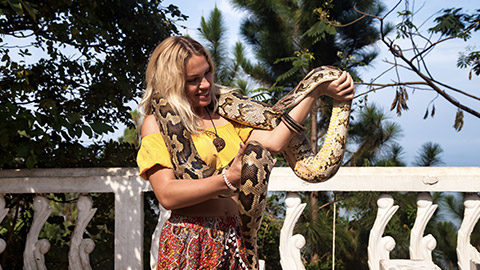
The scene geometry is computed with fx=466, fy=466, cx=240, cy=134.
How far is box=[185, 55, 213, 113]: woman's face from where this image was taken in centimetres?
241

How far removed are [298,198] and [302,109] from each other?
6.54 ft

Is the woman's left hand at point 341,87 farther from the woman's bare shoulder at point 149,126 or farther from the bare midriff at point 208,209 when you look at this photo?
the woman's bare shoulder at point 149,126

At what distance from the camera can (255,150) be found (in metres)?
2.08

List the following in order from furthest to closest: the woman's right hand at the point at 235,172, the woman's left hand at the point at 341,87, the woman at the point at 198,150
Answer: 1. the woman's left hand at the point at 341,87
2. the woman at the point at 198,150
3. the woman's right hand at the point at 235,172

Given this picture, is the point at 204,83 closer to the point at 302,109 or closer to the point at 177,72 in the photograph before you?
the point at 177,72

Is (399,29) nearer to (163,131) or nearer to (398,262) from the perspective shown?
(398,262)

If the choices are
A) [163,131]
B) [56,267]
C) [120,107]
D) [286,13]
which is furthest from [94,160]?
[286,13]

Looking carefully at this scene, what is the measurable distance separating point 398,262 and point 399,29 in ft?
22.0

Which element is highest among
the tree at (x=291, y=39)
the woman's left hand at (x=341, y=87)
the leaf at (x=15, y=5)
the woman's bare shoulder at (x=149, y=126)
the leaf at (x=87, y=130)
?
the tree at (x=291, y=39)

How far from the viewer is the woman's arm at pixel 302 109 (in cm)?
248

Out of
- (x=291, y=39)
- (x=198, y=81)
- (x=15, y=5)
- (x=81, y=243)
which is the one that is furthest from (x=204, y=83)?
(x=291, y=39)

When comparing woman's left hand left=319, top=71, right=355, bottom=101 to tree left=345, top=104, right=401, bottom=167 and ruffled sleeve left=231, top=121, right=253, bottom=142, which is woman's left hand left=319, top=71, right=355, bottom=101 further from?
tree left=345, top=104, right=401, bottom=167

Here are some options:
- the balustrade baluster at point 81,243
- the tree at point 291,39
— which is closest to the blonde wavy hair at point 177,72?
the balustrade baluster at point 81,243

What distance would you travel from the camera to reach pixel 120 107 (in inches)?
247
